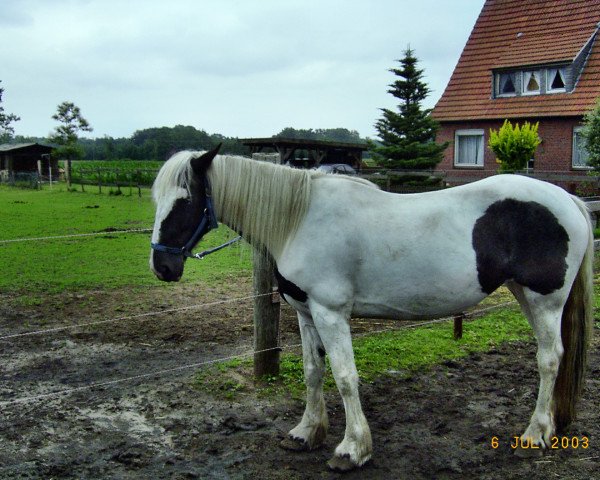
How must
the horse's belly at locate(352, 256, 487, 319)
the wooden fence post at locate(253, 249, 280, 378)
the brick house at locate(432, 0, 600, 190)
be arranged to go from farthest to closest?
1. the brick house at locate(432, 0, 600, 190)
2. the wooden fence post at locate(253, 249, 280, 378)
3. the horse's belly at locate(352, 256, 487, 319)

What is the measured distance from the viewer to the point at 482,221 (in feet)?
11.2

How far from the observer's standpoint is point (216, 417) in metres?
4.02

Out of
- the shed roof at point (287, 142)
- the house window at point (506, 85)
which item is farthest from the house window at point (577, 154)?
the shed roof at point (287, 142)

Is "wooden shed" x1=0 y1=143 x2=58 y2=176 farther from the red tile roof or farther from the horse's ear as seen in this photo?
the horse's ear

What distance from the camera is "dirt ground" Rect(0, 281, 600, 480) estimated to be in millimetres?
3346

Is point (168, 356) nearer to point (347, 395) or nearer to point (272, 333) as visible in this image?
point (272, 333)

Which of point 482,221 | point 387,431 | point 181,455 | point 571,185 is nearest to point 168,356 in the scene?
point 181,455

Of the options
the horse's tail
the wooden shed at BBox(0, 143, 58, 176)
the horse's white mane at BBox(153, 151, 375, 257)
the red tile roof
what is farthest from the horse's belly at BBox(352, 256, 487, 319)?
the wooden shed at BBox(0, 143, 58, 176)

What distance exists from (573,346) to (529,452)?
0.73m

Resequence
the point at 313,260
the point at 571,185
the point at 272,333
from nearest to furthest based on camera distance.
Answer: the point at 313,260 < the point at 272,333 < the point at 571,185

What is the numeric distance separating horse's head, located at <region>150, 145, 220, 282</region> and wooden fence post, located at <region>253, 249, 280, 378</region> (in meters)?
1.38

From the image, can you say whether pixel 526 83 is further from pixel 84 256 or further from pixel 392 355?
pixel 392 355

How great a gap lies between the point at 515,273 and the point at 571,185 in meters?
15.8

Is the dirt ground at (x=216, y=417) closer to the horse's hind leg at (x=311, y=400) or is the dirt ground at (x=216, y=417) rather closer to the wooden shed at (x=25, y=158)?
the horse's hind leg at (x=311, y=400)
